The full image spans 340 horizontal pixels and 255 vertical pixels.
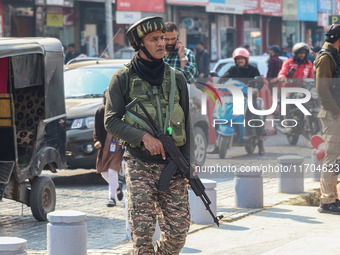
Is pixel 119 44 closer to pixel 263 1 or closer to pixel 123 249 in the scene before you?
pixel 263 1

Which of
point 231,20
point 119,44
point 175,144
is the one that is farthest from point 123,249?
point 231,20

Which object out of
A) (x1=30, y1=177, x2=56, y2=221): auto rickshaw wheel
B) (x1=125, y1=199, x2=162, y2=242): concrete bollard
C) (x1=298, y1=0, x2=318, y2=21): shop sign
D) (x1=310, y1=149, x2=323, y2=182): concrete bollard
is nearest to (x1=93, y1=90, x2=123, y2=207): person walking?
(x1=30, y1=177, x2=56, y2=221): auto rickshaw wheel

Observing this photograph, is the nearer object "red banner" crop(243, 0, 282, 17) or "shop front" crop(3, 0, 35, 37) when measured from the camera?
"shop front" crop(3, 0, 35, 37)

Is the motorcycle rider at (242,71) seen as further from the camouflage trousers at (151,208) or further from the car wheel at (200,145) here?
the camouflage trousers at (151,208)

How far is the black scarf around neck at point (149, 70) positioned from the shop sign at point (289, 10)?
1591 inches

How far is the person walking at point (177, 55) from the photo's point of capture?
31.4 ft

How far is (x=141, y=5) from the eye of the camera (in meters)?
32.1

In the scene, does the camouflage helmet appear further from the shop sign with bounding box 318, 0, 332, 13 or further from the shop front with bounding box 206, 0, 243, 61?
the shop sign with bounding box 318, 0, 332, 13

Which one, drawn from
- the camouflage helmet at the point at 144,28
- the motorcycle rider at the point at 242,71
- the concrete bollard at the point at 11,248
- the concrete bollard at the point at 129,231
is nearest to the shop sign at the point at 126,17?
the motorcycle rider at the point at 242,71

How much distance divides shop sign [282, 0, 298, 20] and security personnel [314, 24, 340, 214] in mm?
36742

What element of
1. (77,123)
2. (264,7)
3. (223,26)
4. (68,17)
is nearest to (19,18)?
(68,17)

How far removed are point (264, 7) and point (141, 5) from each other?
478 inches

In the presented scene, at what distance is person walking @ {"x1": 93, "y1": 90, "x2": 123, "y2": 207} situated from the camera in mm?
9906

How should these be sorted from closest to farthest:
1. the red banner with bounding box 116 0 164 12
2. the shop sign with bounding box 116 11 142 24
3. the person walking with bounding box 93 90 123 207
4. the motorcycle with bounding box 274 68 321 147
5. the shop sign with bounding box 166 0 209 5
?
1. the person walking with bounding box 93 90 123 207
2. the motorcycle with bounding box 274 68 321 147
3. the shop sign with bounding box 116 11 142 24
4. the red banner with bounding box 116 0 164 12
5. the shop sign with bounding box 166 0 209 5
